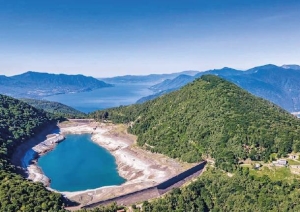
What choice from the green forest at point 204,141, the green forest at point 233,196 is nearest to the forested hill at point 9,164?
the green forest at point 204,141

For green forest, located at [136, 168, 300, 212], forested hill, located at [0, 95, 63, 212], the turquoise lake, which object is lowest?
the turquoise lake

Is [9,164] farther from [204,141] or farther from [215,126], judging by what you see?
[215,126]

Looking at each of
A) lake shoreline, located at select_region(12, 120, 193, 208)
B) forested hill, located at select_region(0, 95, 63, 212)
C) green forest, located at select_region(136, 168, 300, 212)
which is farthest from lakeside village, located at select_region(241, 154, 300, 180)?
forested hill, located at select_region(0, 95, 63, 212)

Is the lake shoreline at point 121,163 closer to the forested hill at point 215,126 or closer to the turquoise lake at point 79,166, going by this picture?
the turquoise lake at point 79,166

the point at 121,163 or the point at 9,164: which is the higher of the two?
the point at 9,164

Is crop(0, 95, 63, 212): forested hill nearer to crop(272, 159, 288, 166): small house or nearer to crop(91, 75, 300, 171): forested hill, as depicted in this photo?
crop(91, 75, 300, 171): forested hill

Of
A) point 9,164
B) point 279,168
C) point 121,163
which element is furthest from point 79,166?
point 279,168
